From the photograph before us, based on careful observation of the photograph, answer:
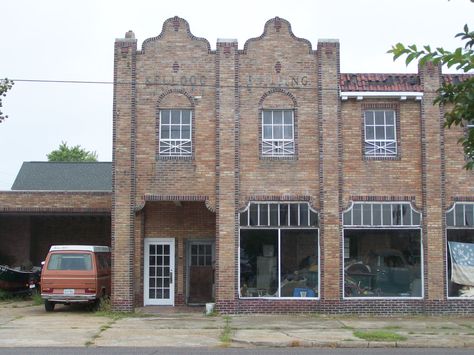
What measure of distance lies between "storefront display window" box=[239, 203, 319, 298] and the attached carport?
259 inches

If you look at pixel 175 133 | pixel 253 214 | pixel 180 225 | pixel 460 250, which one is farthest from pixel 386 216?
pixel 175 133

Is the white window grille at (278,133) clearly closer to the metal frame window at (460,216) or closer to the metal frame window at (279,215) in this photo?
the metal frame window at (279,215)

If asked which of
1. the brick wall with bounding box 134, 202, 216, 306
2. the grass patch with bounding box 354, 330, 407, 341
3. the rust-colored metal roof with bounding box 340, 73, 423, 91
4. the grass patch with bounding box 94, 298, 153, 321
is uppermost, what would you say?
the rust-colored metal roof with bounding box 340, 73, 423, 91

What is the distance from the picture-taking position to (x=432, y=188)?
66.5 feet

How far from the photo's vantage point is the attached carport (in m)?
24.9

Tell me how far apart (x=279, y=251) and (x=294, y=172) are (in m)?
2.37

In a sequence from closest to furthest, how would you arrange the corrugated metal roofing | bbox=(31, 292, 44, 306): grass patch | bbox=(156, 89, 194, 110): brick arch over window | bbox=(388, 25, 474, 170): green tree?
bbox=(388, 25, 474, 170): green tree < bbox=(156, 89, 194, 110): brick arch over window < bbox=(31, 292, 44, 306): grass patch < the corrugated metal roofing

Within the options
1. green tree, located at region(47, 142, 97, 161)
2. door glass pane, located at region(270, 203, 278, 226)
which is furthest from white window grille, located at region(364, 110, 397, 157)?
green tree, located at region(47, 142, 97, 161)

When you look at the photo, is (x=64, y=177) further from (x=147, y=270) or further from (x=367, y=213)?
(x=367, y=213)

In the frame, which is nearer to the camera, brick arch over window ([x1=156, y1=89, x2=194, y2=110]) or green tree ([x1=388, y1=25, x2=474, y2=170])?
green tree ([x1=388, y1=25, x2=474, y2=170])

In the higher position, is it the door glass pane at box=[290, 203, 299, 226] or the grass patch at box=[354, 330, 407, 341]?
the door glass pane at box=[290, 203, 299, 226]

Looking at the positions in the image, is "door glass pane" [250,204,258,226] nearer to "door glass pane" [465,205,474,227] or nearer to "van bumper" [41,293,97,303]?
"van bumper" [41,293,97,303]

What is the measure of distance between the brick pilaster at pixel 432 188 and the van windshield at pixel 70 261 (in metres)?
10.0

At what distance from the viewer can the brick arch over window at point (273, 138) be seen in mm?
20438
